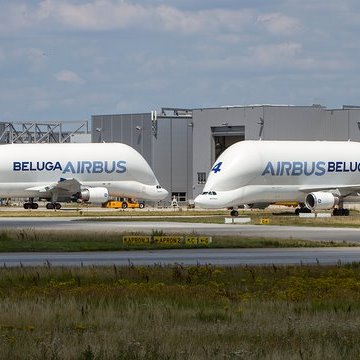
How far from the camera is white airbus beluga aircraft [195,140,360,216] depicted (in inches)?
3305

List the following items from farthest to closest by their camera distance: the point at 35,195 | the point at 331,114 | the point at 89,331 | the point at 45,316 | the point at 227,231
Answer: the point at 331,114, the point at 35,195, the point at 227,231, the point at 45,316, the point at 89,331

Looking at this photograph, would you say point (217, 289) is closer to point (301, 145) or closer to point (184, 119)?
point (301, 145)

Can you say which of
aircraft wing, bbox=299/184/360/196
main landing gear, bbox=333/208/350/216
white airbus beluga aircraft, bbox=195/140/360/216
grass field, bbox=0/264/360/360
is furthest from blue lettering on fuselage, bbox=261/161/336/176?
grass field, bbox=0/264/360/360

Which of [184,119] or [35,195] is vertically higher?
[184,119]

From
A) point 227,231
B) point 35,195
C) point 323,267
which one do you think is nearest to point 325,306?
point 323,267

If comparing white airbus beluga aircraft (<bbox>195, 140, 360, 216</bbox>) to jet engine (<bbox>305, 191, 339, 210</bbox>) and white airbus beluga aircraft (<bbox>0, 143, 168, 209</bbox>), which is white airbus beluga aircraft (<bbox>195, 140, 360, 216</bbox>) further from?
white airbus beluga aircraft (<bbox>0, 143, 168, 209</bbox>)

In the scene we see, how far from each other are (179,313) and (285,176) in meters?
66.5

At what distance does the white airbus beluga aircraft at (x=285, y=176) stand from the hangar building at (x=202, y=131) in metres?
23.1

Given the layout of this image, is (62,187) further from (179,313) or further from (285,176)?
(179,313)

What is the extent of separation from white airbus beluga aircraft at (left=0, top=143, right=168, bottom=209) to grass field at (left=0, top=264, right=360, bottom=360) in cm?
7236

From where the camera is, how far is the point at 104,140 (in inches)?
5266

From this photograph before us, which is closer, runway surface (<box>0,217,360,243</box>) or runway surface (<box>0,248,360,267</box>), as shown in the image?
runway surface (<box>0,248,360,267</box>)

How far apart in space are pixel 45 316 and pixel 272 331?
172 inches

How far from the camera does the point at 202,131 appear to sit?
388ft
